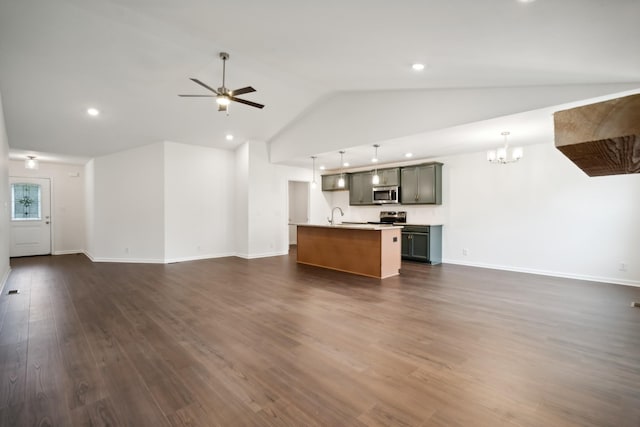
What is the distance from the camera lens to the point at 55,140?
20.5 feet

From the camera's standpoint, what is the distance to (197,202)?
7.40 m

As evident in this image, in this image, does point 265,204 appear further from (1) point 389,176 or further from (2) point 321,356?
(2) point 321,356

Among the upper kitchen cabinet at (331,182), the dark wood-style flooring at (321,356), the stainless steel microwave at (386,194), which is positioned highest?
the upper kitchen cabinet at (331,182)

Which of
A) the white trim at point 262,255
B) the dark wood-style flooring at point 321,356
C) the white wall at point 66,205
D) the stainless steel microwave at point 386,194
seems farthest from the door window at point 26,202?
the stainless steel microwave at point 386,194

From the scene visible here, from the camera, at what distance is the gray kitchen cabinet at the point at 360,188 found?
8213 millimetres

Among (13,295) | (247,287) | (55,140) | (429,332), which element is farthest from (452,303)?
(55,140)

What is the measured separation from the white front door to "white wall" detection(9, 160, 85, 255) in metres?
0.13

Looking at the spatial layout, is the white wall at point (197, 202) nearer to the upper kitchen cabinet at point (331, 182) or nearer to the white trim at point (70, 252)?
the upper kitchen cabinet at point (331, 182)

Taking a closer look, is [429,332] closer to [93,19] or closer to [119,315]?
[119,315]

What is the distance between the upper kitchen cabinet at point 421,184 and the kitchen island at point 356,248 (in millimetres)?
1646

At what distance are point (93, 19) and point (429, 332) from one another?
4.90 m

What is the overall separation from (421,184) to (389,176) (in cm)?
86

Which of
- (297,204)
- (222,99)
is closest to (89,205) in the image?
(297,204)

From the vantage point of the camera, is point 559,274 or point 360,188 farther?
point 360,188
